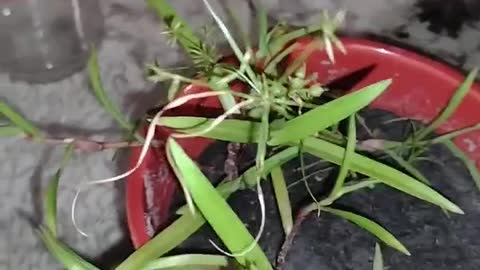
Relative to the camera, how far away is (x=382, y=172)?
57 cm

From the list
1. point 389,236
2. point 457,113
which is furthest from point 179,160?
point 457,113

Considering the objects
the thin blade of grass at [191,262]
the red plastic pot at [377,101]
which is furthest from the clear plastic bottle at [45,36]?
the thin blade of grass at [191,262]

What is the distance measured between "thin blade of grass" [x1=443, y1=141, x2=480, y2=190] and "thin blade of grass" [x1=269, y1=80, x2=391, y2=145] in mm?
129

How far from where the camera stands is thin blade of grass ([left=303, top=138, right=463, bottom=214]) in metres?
0.56

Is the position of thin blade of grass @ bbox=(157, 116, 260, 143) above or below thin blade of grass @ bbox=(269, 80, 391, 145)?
below

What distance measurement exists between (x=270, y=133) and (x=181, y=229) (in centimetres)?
8

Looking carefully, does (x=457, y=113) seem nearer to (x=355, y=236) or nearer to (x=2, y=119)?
(x=355, y=236)

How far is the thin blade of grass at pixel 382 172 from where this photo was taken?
1.84 feet

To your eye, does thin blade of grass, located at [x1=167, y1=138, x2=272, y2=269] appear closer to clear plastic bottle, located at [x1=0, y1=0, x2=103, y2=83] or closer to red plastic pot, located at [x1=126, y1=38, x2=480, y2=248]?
red plastic pot, located at [x1=126, y1=38, x2=480, y2=248]

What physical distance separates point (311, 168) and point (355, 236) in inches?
2.3

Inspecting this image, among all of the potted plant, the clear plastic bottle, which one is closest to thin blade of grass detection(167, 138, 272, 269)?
the potted plant

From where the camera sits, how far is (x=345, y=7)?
101cm

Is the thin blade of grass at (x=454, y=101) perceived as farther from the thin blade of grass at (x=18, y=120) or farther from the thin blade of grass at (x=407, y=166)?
the thin blade of grass at (x=18, y=120)

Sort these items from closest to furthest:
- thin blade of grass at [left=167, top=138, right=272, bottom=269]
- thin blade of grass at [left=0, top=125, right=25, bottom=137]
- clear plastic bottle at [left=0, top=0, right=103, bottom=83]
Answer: thin blade of grass at [left=167, top=138, right=272, bottom=269] < thin blade of grass at [left=0, top=125, right=25, bottom=137] < clear plastic bottle at [left=0, top=0, right=103, bottom=83]
